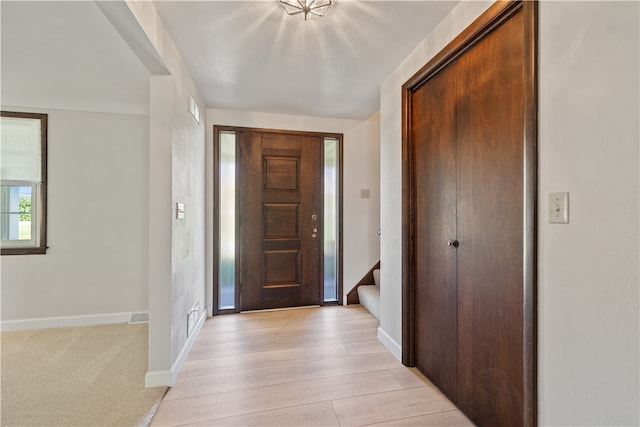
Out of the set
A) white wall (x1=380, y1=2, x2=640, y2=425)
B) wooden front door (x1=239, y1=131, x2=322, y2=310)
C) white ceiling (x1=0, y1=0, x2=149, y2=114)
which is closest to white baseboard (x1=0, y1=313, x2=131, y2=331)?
wooden front door (x1=239, y1=131, x2=322, y2=310)

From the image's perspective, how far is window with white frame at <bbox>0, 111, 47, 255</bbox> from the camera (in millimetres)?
2752

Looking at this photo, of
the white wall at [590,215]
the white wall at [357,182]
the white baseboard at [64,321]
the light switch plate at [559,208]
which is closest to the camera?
the white wall at [590,215]

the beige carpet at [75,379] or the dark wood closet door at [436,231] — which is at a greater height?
the dark wood closet door at [436,231]

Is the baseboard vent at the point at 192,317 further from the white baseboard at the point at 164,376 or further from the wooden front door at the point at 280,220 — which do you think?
the wooden front door at the point at 280,220

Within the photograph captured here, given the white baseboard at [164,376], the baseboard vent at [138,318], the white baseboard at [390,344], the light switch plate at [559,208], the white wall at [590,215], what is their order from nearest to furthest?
the white wall at [590,215]
the light switch plate at [559,208]
the white baseboard at [164,376]
the white baseboard at [390,344]
the baseboard vent at [138,318]

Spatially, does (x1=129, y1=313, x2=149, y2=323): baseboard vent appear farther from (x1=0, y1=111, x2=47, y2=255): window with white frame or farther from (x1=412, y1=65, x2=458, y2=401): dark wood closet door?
(x1=412, y1=65, x2=458, y2=401): dark wood closet door

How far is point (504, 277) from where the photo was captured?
1.34m

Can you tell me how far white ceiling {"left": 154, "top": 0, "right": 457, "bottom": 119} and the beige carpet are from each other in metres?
2.27

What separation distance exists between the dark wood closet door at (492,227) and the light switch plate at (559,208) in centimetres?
17

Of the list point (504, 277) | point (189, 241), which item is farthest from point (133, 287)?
point (504, 277)

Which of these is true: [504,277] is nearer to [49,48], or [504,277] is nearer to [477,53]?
[477,53]

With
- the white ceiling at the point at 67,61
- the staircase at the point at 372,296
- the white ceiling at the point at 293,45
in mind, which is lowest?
the staircase at the point at 372,296

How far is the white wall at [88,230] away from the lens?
2.80m

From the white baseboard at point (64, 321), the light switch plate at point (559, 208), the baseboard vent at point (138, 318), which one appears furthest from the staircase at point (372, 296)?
the white baseboard at point (64, 321)
